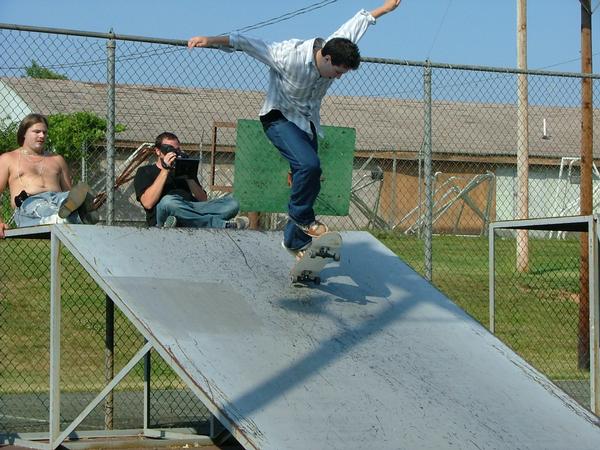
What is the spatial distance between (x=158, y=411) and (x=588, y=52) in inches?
213

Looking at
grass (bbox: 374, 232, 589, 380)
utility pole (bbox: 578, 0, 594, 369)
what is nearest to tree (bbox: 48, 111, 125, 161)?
grass (bbox: 374, 232, 589, 380)

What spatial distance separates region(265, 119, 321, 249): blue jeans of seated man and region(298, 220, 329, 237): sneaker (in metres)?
0.03

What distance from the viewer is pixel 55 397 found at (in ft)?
20.3

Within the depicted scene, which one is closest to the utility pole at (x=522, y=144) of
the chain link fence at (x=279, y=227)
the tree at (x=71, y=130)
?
the chain link fence at (x=279, y=227)

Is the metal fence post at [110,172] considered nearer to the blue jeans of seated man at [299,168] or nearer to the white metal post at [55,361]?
the white metal post at [55,361]

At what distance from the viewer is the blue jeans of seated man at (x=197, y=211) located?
292 inches

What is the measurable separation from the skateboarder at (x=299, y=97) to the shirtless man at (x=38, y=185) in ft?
4.37

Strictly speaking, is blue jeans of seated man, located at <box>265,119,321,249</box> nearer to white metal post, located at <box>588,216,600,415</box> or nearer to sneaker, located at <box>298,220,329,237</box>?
sneaker, located at <box>298,220,329,237</box>

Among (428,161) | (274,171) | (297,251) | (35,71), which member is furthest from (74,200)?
(35,71)

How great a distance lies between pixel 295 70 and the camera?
6605 millimetres

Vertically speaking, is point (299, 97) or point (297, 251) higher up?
point (299, 97)

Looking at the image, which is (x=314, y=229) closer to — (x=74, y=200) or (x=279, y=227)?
(x=74, y=200)

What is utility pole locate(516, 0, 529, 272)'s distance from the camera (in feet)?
39.1

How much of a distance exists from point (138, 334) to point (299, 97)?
5347 millimetres
